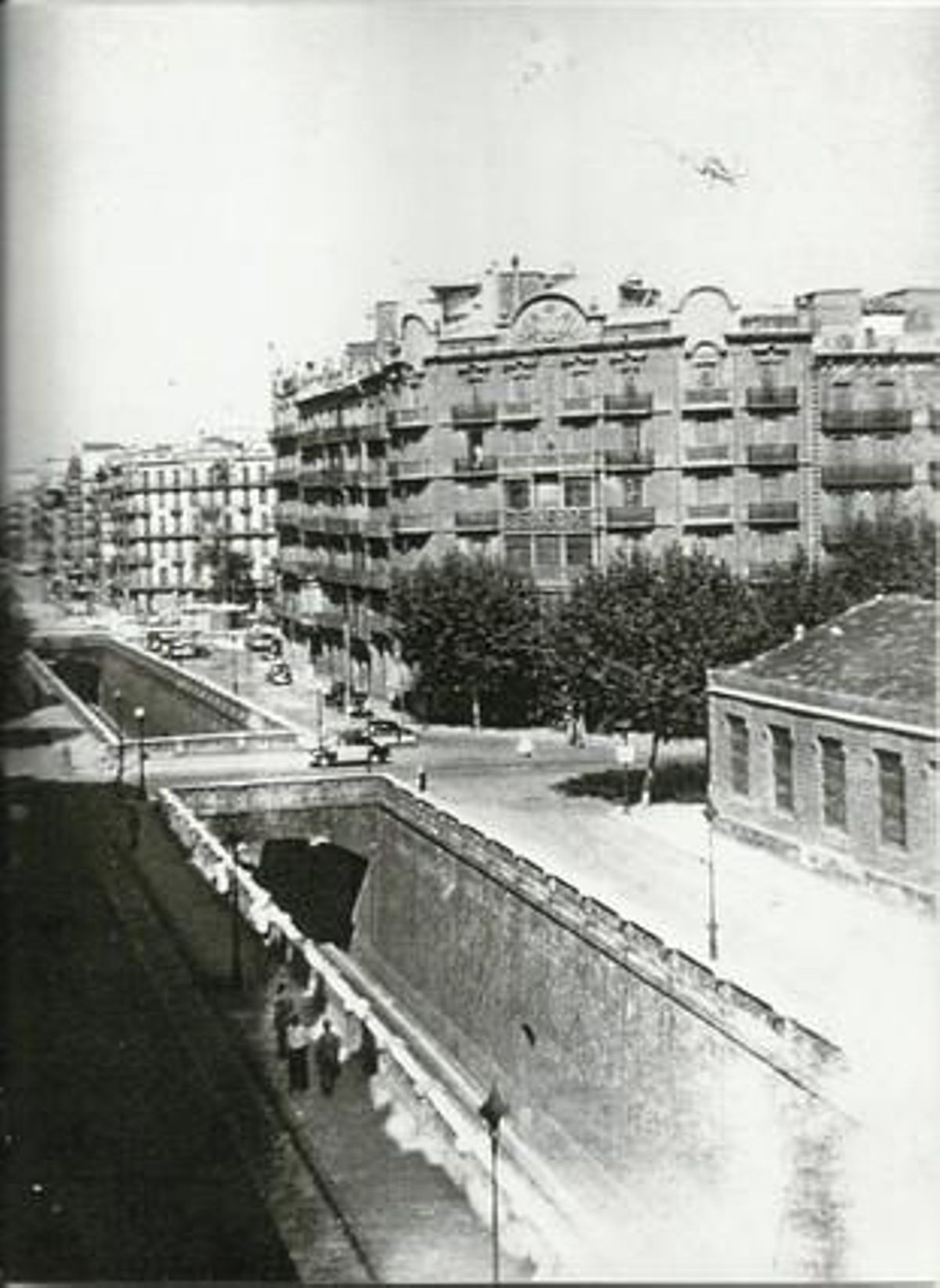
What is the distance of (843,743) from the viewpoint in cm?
2822

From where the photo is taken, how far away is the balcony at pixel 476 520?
→ 55.0 meters

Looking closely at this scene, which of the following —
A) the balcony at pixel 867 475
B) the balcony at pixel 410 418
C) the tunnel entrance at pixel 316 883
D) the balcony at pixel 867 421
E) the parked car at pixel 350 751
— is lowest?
the tunnel entrance at pixel 316 883

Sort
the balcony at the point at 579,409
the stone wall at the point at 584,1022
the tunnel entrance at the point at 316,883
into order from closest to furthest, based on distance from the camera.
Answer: the stone wall at the point at 584,1022 → the tunnel entrance at the point at 316,883 → the balcony at the point at 579,409

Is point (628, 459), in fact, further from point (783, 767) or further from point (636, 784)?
point (783, 767)

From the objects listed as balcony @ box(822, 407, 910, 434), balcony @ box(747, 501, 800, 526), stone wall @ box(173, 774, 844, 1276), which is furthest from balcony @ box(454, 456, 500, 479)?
stone wall @ box(173, 774, 844, 1276)

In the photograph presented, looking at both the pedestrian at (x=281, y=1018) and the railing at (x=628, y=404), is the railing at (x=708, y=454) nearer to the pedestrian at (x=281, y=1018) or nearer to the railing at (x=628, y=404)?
the railing at (x=628, y=404)

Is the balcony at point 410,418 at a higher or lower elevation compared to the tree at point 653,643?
higher

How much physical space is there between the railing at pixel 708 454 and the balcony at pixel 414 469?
913cm

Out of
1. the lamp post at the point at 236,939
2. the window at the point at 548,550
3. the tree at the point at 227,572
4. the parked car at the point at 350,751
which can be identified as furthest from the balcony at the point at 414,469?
the tree at the point at 227,572

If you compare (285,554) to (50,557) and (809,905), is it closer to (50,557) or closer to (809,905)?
(50,557)

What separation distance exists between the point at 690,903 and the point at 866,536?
713 inches

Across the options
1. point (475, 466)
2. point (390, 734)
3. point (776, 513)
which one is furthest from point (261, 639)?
point (776, 513)

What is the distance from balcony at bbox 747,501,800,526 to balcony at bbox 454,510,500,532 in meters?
8.98

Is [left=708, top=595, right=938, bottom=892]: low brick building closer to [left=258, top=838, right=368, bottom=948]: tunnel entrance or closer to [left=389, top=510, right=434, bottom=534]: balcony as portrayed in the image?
[left=258, top=838, right=368, bottom=948]: tunnel entrance
